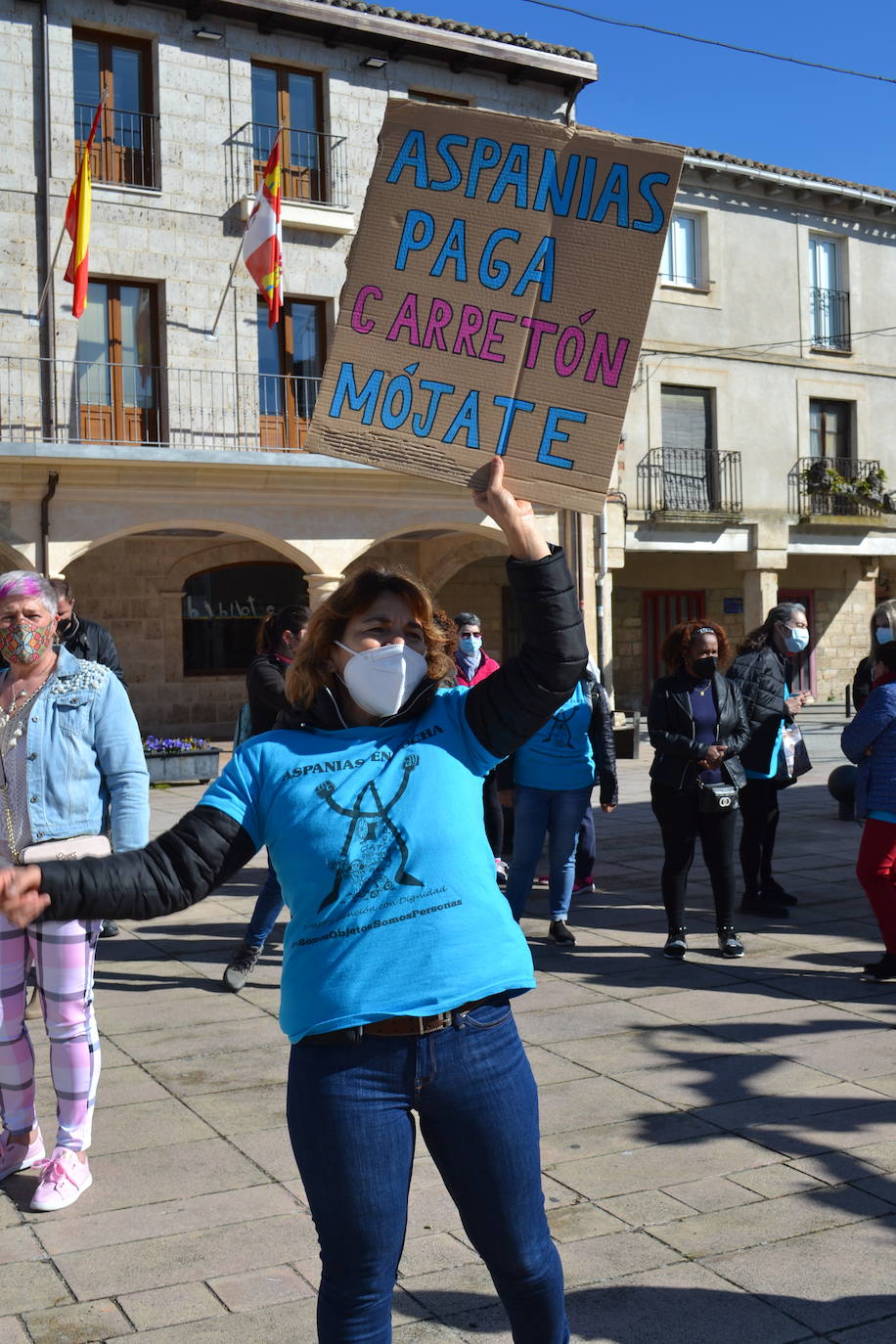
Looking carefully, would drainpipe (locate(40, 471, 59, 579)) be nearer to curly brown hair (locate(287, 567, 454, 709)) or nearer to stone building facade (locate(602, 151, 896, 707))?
stone building facade (locate(602, 151, 896, 707))

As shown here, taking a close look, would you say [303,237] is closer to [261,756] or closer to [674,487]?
[674,487]

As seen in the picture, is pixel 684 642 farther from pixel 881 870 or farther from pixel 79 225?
pixel 79 225

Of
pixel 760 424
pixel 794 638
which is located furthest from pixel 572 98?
pixel 794 638

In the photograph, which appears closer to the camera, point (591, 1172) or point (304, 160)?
point (591, 1172)

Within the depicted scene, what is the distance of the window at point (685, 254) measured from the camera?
25500 millimetres

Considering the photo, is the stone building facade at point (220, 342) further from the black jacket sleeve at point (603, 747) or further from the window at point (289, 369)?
the black jacket sleeve at point (603, 747)

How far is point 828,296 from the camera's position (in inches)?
1089

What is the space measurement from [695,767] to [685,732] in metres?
0.24

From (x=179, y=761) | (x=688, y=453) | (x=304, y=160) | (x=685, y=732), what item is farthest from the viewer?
(x=688, y=453)

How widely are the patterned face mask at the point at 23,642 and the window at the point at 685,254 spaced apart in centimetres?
2280

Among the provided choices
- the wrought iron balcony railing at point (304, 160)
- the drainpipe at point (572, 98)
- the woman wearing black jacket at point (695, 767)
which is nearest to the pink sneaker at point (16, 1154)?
the woman wearing black jacket at point (695, 767)

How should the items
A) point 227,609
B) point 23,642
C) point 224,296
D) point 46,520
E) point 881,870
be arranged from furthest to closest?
1. point 227,609
2. point 224,296
3. point 46,520
4. point 881,870
5. point 23,642

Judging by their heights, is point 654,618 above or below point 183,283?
below

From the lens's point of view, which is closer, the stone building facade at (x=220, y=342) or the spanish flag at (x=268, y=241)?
the spanish flag at (x=268, y=241)
